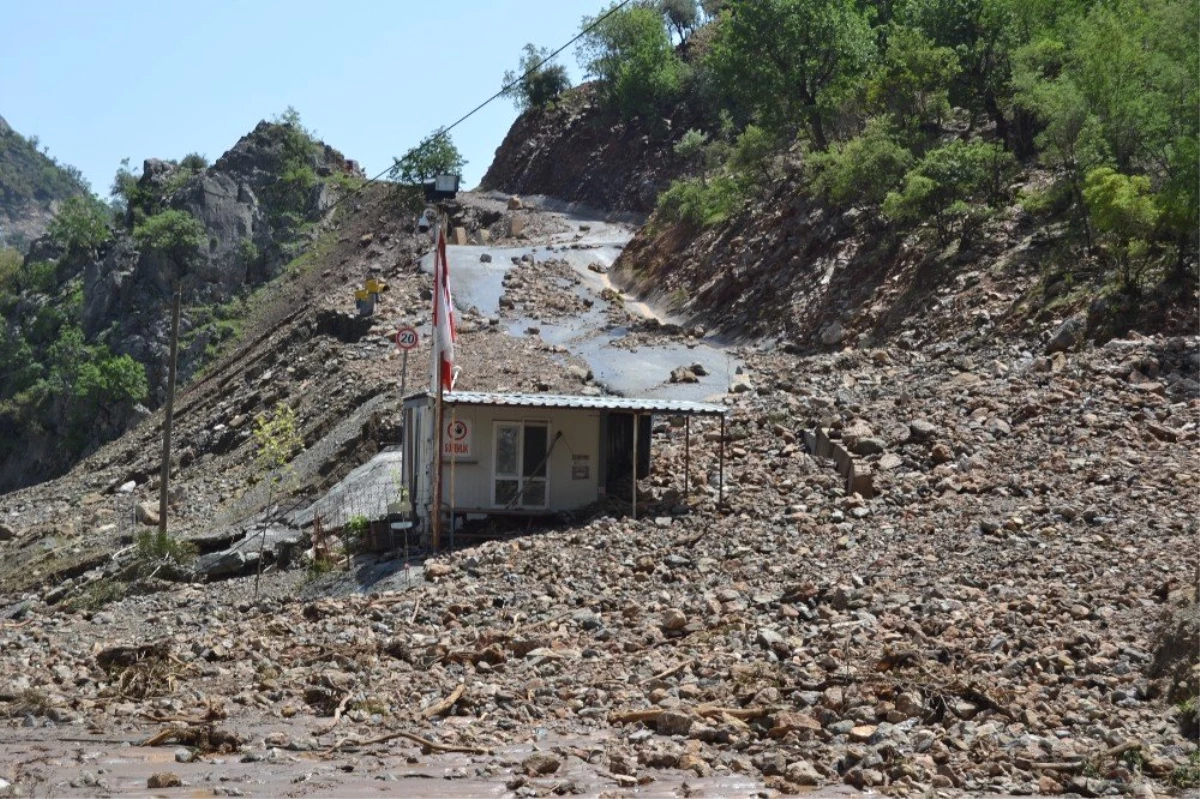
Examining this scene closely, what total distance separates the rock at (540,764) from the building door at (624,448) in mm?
11260

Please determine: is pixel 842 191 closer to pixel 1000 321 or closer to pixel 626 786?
pixel 1000 321

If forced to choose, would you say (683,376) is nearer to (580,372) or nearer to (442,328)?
(580,372)

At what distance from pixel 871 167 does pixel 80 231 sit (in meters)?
43.7

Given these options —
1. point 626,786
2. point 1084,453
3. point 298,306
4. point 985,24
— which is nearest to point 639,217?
point 298,306

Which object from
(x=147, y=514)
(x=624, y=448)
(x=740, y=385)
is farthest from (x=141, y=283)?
(x=624, y=448)

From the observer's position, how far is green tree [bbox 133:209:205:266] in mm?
63000

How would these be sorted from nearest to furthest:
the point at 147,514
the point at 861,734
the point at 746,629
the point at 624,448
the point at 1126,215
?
the point at 861,734 < the point at 746,629 < the point at 624,448 < the point at 1126,215 < the point at 147,514

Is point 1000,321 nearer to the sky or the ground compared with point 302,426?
nearer to the sky

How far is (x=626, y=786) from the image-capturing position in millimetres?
10633

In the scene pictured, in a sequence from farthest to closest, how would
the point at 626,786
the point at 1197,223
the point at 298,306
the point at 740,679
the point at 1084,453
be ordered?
1. the point at 298,306
2. the point at 1197,223
3. the point at 1084,453
4. the point at 740,679
5. the point at 626,786

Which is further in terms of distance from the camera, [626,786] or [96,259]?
[96,259]

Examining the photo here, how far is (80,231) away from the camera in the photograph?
68.8 meters

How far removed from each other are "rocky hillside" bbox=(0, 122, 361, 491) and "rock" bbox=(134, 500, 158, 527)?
27344 millimetres

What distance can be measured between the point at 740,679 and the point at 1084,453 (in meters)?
9.04
